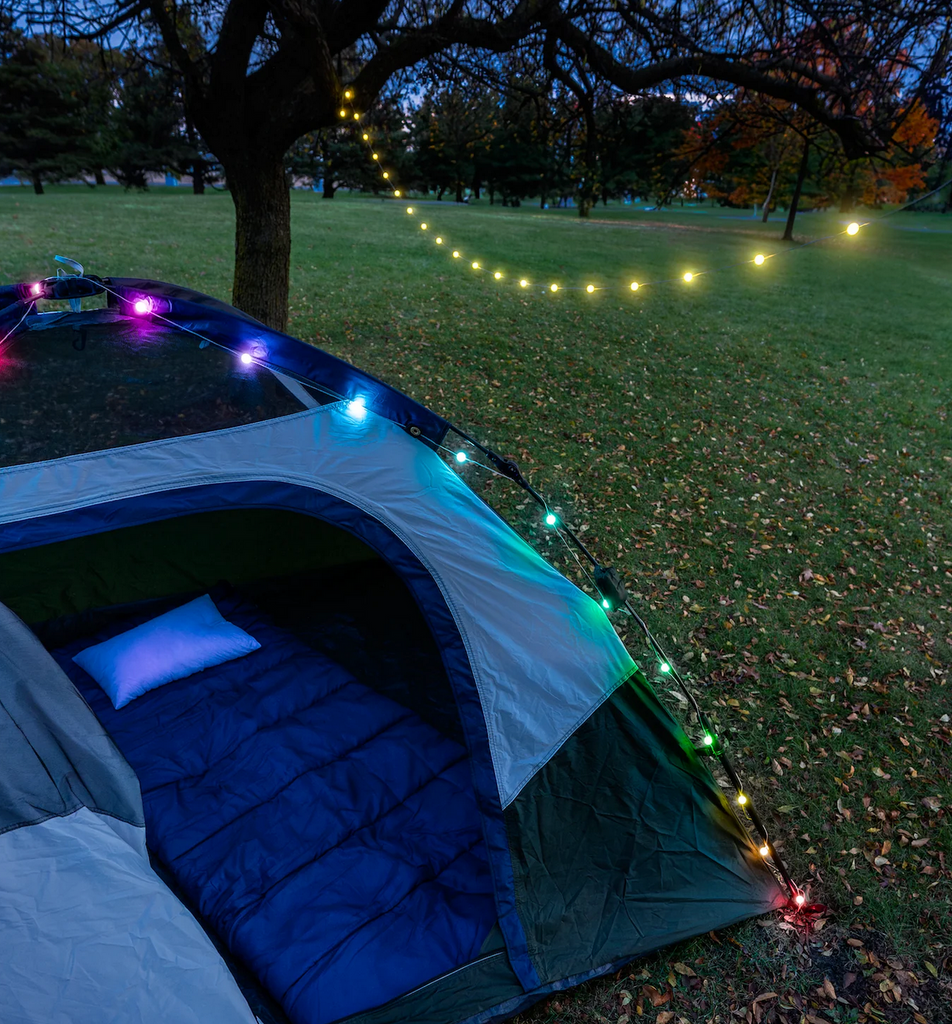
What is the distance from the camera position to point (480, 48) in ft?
20.3

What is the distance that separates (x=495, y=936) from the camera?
8.20 feet

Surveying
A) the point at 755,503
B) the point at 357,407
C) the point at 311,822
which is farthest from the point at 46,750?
the point at 755,503

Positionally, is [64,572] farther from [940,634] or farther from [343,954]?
[940,634]

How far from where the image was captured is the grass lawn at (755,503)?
9.00 feet

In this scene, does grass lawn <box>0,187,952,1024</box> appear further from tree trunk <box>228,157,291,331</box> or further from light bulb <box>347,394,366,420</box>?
light bulb <box>347,394,366,420</box>

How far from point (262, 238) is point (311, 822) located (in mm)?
5719

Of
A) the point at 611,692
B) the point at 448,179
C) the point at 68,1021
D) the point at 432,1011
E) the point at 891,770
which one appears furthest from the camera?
the point at 448,179

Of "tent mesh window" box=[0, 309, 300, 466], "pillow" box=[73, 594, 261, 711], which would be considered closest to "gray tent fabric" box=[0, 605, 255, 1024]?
"tent mesh window" box=[0, 309, 300, 466]

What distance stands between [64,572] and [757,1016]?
3699 mm

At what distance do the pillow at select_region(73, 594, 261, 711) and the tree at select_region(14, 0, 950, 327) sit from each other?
13.1 ft

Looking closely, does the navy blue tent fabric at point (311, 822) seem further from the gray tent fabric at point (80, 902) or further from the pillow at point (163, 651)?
the gray tent fabric at point (80, 902)

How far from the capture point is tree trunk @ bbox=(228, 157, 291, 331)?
654cm

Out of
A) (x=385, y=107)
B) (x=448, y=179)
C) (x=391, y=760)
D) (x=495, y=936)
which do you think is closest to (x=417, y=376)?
(x=385, y=107)

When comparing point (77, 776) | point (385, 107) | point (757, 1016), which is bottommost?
point (757, 1016)
